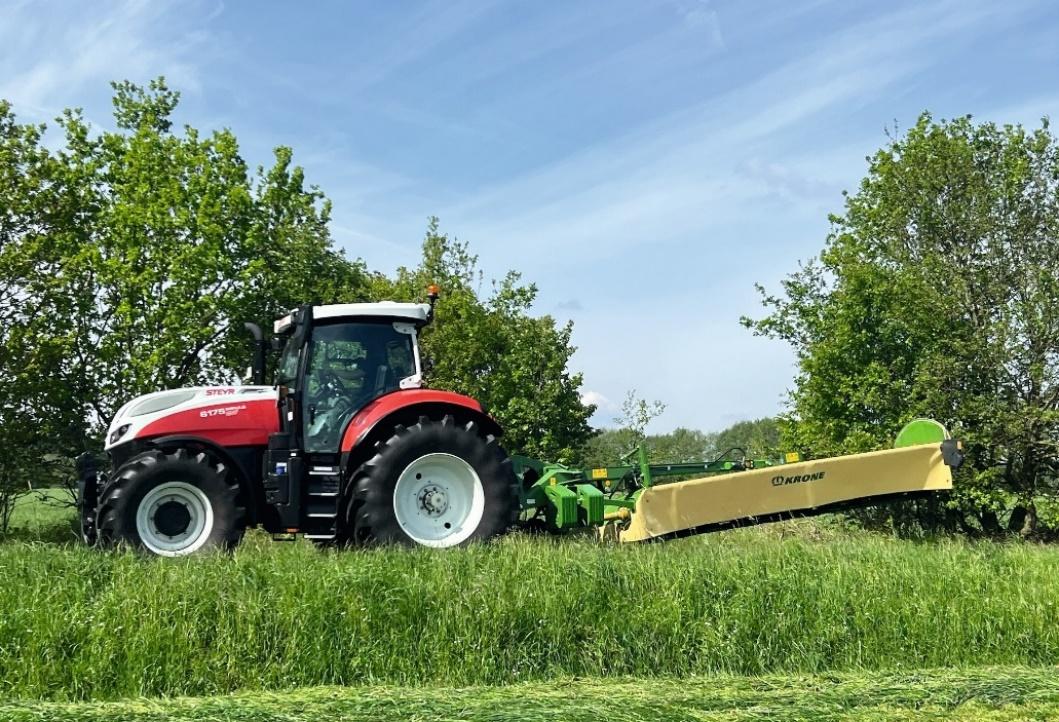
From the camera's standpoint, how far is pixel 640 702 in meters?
5.04

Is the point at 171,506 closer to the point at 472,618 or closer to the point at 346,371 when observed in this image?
the point at 346,371

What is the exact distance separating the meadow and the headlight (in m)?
1.30

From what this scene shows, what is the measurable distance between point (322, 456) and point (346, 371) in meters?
0.79

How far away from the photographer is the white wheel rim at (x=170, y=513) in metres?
7.23

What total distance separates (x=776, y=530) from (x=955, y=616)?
470 cm

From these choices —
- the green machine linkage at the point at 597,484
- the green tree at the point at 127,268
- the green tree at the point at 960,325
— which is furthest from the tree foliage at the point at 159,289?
the green machine linkage at the point at 597,484

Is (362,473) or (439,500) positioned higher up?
(362,473)

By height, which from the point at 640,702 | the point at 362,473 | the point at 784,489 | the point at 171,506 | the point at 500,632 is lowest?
the point at 640,702

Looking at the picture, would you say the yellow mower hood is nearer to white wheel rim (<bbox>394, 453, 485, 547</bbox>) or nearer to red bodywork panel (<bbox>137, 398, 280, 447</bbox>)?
white wheel rim (<bbox>394, 453, 485, 547</bbox>)

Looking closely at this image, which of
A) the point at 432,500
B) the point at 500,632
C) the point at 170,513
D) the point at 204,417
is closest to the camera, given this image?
the point at 500,632

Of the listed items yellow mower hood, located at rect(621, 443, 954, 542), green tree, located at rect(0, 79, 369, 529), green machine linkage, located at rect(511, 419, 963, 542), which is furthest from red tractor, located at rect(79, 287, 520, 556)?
green tree, located at rect(0, 79, 369, 529)

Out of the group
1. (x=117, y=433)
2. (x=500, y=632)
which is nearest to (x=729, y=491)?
(x=500, y=632)

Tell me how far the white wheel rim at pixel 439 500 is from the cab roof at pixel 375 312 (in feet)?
4.84

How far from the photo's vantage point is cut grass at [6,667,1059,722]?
4.79m
